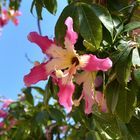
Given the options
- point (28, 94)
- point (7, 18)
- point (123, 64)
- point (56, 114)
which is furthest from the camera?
point (7, 18)

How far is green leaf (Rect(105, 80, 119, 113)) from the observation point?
0.86 metres

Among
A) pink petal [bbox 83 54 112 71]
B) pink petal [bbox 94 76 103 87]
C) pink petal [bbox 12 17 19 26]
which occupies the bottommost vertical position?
pink petal [bbox 12 17 19 26]

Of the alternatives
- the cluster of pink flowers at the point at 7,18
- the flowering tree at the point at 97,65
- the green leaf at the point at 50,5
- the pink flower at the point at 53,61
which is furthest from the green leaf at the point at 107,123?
the cluster of pink flowers at the point at 7,18

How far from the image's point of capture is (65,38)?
2.85ft

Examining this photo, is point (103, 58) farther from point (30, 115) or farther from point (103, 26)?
point (30, 115)

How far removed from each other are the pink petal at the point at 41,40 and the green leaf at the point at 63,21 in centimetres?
3

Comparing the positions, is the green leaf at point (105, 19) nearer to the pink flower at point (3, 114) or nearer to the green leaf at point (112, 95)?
the green leaf at point (112, 95)

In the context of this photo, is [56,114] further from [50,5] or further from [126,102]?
[126,102]

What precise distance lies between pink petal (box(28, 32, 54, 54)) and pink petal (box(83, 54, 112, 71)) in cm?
10

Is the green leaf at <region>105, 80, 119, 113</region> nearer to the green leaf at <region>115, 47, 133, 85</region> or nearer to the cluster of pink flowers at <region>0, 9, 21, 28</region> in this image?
the green leaf at <region>115, 47, 133, 85</region>

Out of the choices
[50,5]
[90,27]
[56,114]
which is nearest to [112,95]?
[90,27]

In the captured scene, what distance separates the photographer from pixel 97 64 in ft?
2.79

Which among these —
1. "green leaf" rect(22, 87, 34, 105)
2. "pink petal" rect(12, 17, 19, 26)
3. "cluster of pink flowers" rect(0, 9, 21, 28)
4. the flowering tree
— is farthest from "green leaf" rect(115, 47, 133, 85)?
"pink petal" rect(12, 17, 19, 26)

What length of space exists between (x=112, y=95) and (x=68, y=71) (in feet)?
0.34
